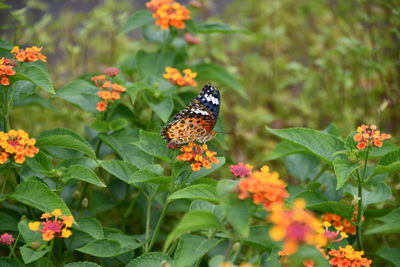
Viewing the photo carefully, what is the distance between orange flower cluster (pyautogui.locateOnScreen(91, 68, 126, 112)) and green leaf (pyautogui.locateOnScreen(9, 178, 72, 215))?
491mm

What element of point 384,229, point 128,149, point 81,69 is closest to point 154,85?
point 128,149

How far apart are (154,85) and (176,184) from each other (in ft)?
1.91

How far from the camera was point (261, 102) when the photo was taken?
4.16m

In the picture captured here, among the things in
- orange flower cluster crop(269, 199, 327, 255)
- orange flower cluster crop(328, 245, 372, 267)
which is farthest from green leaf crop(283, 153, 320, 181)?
orange flower cluster crop(269, 199, 327, 255)

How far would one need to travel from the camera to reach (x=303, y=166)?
2.41m

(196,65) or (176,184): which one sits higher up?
(196,65)

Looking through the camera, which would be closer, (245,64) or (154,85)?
(154,85)

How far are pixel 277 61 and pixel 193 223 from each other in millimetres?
2781

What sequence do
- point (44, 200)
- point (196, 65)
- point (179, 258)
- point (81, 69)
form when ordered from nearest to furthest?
point (179, 258), point (44, 200), point (196, 65), point (81, 69)

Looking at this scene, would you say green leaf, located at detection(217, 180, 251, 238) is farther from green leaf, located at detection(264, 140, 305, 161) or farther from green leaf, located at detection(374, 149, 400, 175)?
green leaf, located at detection(264, 140, 305, 161)

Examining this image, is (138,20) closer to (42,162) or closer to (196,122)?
(196,122)

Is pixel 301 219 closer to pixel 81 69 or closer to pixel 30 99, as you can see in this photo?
pixel 30 99

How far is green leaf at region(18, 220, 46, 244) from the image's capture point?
167 centimetres

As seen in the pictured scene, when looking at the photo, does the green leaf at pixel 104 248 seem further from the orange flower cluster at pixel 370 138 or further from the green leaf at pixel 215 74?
the green leaf at pixel 215 74
